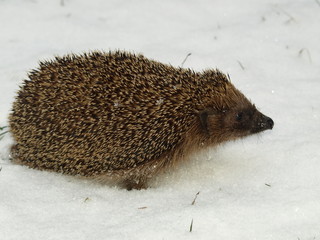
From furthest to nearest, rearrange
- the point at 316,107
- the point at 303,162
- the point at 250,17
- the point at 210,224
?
the point at 250,17 → the point at 316,107 → the point at 303,162 → the point at 210,224

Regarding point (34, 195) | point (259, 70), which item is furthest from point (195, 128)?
point (259, 70)

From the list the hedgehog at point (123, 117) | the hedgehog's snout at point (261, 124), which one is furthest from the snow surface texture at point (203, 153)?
the hedgehog's snout at point (261, 124)

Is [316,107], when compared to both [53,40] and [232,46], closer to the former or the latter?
[232,46]

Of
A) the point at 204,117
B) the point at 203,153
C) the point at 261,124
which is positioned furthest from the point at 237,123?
the point at 203,153

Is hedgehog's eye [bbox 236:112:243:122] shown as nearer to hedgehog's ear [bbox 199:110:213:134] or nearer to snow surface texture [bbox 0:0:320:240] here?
hedgehog's ear [bbox 199:110:213:134]

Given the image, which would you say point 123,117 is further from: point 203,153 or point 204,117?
point 203,153

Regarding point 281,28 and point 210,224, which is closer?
point 210,224

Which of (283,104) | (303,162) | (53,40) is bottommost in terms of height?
(303,162)

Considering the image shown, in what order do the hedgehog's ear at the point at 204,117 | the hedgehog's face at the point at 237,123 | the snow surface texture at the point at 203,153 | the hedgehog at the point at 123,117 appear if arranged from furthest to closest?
the hedgehog's face at the point at 237,123 → the hedgehog's ear at the point at 204,117 → the hedgehog at the point at 123,117 → the snow surface texture at the point at 203,153

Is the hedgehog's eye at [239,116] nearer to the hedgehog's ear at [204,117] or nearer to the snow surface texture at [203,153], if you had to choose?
the hedgehog's ear at [204,117]
